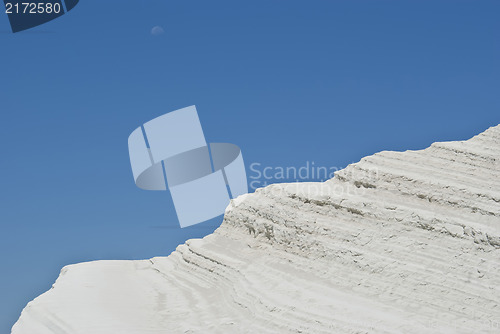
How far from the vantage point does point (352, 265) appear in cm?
1535

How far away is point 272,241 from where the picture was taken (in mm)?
17969

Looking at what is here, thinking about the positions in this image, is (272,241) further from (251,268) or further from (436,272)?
(436,272)

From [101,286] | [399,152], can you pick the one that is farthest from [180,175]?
[399,152]

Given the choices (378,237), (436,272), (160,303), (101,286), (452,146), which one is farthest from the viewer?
(101,286)

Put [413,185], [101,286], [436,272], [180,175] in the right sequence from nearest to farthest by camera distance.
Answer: [436,272] → [413,185] → [101,286] → [180,175]

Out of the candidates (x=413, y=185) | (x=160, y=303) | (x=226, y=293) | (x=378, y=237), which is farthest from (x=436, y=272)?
(x=160, y=303)

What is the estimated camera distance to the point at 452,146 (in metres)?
17.8

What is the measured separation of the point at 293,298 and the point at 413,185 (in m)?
5.00

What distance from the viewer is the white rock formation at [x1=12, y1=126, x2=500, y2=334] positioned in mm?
14188

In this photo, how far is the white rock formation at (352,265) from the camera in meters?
14.2

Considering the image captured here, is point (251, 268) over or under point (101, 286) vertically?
over

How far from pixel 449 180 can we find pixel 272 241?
578 cm

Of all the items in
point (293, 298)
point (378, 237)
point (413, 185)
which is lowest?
point (293, 298)

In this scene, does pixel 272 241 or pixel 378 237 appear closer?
pixel 378 237
